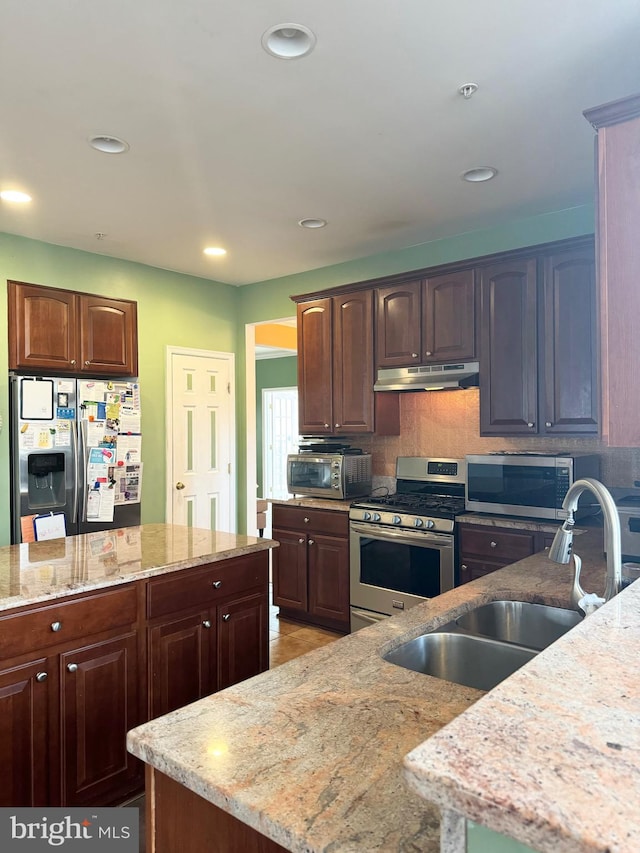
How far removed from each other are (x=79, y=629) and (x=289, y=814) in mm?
1439

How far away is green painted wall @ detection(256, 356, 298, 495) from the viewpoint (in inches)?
338

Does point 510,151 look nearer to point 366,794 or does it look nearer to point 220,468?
point 366,794

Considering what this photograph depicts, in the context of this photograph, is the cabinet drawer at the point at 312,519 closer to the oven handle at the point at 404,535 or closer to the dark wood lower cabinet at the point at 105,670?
the oven handle at the point at 404,535

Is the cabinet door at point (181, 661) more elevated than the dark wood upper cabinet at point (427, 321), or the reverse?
the dark wood upper cabinet at point (427, 321)

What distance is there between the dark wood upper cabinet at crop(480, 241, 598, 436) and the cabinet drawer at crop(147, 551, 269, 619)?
5.94 ft

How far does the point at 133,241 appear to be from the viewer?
13.9ft

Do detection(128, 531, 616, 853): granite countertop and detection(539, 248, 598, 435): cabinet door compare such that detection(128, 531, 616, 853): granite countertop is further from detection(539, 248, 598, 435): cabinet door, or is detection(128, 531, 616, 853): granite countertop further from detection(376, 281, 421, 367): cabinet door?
detection(376, 281, 421, 367): cabinet door

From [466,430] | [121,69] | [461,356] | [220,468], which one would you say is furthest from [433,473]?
[121,69]

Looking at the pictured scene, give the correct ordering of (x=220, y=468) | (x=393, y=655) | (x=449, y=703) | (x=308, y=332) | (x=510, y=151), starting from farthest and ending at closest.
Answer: (x=220, y=468), (x=308, y=332), (x=510, y=151), (x=393, y=655), (x=449, y=703)

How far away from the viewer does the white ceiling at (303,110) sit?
1.94 m

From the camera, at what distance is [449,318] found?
12.6 feet

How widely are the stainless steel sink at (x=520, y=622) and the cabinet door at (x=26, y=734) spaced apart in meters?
1.39

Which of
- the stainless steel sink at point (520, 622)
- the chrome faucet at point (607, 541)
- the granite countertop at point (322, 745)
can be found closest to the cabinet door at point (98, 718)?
the granite countertop at point (322, 745)

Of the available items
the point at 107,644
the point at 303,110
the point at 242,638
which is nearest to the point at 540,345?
the point at 303,110
